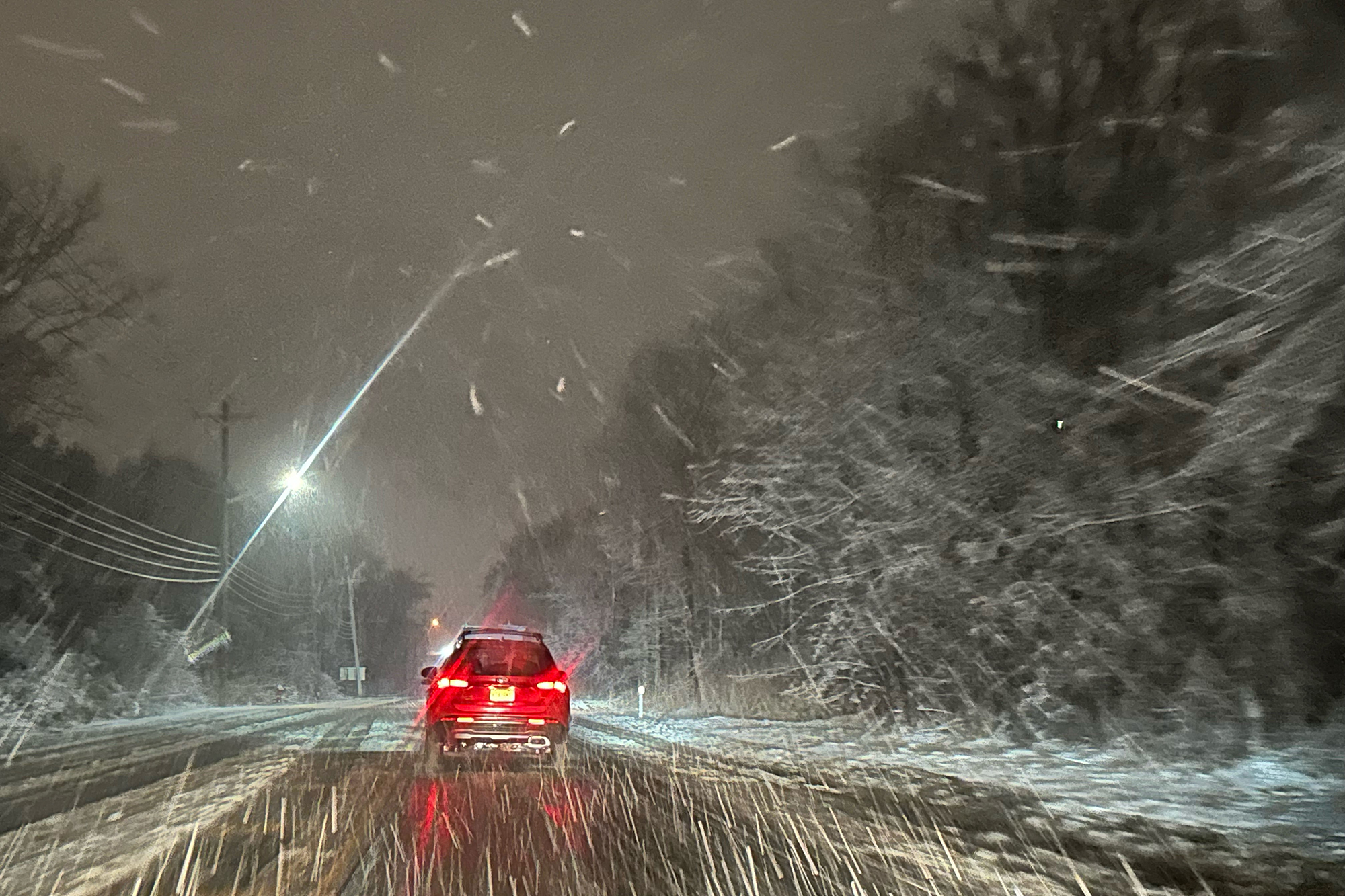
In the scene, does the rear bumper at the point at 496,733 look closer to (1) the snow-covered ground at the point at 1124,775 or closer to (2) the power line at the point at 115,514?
(1) the snow-covered ground at the point at 1124,775

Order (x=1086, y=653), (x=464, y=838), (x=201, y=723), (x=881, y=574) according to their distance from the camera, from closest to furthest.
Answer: (x=464, y=838), (x=1086, y=653), (x=881, y=574), (x=201, y=723)

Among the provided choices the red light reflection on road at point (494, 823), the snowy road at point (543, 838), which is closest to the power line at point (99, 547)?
the snowy road at point (543, 838)

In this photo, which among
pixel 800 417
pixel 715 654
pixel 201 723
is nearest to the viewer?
pixel 800 417

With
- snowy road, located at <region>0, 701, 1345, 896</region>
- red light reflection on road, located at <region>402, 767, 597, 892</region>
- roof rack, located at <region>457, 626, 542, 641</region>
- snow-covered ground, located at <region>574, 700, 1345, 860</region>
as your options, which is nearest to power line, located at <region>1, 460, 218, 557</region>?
snowy road, located at <region>0, 701, 1345, 896</region>

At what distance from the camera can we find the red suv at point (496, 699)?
48.3 feet

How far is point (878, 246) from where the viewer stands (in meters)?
21.1

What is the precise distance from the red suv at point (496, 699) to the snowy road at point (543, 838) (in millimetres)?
459

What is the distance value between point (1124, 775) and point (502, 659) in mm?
7580

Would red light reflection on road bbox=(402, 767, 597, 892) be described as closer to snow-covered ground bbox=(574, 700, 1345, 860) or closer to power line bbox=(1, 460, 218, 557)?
snow-covered ground bbox=(574, 700, 1345, 860)

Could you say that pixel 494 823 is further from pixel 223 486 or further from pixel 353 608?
pixel 353 608

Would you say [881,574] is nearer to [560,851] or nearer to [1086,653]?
[1086,653]

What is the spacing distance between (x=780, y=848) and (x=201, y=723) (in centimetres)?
2481

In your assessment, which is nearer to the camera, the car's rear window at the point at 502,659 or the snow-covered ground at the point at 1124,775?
the snow-covered ground at the point at 1124,775

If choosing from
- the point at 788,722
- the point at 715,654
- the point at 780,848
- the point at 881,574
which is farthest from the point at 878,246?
the point at 715,654
